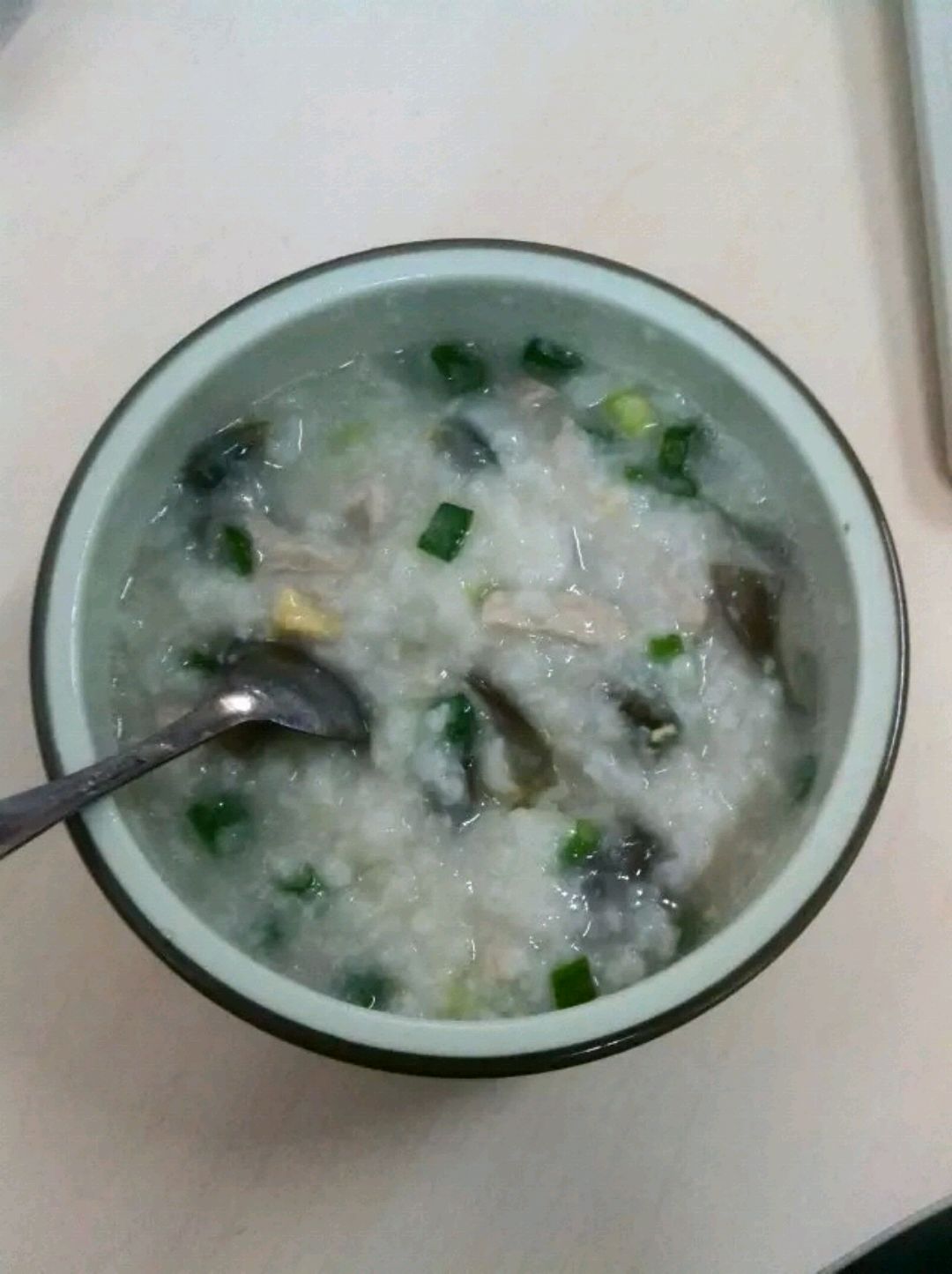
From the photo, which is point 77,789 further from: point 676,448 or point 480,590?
point 676,448

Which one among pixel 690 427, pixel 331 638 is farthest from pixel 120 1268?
pixel 690 427

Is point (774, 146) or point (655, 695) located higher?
point (774, 146)

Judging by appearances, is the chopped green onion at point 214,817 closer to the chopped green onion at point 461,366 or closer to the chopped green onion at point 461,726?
the chopped green onion at point 461,726

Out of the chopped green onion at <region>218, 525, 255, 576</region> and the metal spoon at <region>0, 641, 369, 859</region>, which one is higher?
the chopped green onion at <region>218, 525, 255, 576</region>

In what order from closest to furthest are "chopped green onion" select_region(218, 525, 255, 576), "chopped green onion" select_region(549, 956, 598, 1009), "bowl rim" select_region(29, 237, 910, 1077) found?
"bowl rim" select_region(29, 237, 910, 1077), "chopped green onion" select_region(549, 956, 598, 1009), "chopped green onion" select_region(218, 525, 255, 576)

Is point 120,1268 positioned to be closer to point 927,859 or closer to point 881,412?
point 927,859

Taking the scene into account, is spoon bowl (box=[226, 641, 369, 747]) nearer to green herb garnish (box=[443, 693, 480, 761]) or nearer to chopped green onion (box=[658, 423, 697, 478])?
green herb garnish (box=[443, 693, 480, 761])

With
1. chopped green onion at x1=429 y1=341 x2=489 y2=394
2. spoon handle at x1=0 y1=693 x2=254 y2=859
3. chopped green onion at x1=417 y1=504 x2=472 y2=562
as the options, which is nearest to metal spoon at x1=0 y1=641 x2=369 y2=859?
spoon handle at x1=0 y1=693 x2=254 y2=859

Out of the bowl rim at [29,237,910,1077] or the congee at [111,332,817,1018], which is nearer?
the bowl rim at [29,237,910,1077]
